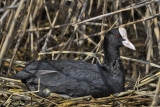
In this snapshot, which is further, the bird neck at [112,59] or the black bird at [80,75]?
the bird neck at [112,59]

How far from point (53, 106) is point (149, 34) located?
2.00m

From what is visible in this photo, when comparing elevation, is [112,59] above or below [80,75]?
above

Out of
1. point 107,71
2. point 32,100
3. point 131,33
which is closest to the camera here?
point 32,100

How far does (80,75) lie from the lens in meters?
3.65

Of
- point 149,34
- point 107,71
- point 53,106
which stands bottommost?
point 53,106

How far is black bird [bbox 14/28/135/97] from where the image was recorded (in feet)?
11.9

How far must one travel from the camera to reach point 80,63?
3.86m

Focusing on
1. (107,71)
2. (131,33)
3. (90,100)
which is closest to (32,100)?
(90,100)

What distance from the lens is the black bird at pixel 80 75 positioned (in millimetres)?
3613

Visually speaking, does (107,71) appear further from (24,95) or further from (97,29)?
(97,29)

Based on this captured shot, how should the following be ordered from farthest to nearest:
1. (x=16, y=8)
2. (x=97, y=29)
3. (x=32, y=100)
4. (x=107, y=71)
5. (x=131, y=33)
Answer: (x=131, y=33)
(x=97, y=29)
(x=107, y=71)
(x=32, y=100)
(x=16, y=8)

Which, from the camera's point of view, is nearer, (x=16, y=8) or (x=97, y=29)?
(x=16, y=8)

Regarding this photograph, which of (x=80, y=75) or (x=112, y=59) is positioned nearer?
(x=80, y=75)

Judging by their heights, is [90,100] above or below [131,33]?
below
